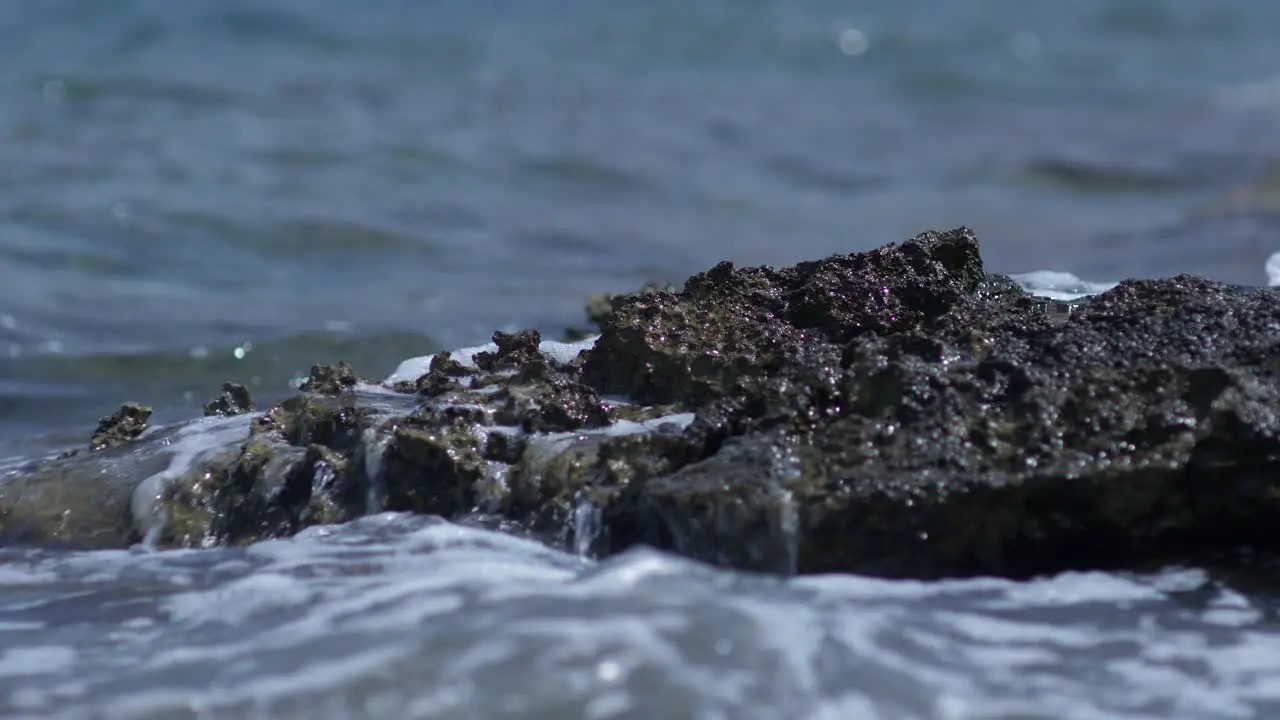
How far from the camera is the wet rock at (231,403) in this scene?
13.5 feet

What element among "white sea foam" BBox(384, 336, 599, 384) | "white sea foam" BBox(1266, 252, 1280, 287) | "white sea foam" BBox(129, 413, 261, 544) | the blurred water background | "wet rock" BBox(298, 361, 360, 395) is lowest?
"white sea foam" BBox(129, 413, 261, 544)

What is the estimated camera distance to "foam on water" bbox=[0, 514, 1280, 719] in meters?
2.29

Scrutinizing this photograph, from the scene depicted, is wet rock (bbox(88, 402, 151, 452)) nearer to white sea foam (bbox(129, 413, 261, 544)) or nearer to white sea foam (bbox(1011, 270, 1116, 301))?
white sea foam (bbox(129, 413, 261, 544))

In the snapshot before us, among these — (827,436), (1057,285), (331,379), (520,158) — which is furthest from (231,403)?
(520,158)

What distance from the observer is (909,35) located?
58.3 ft

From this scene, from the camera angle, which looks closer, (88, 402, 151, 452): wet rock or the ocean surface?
the ocean surface

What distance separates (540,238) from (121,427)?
5360 millimetres

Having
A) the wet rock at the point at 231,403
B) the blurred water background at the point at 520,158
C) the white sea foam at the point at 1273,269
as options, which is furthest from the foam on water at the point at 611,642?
the white sea foam at the point at 1273,269

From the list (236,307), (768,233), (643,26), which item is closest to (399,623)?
(236,307)

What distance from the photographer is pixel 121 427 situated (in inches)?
157

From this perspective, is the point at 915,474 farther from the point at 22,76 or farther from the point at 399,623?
the point at 22,76

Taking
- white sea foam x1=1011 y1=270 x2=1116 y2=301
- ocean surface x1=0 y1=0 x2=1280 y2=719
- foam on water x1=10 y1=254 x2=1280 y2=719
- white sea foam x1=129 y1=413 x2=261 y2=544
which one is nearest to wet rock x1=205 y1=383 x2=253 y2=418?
white sea foam x1=129 y1=413 x2=261 y2=544

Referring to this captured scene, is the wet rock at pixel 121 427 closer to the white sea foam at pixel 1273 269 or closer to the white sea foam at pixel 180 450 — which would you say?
the white sea foam at pixel 180 450

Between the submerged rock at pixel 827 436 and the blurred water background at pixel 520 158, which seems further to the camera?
the blurred water background at pixel 520 158
